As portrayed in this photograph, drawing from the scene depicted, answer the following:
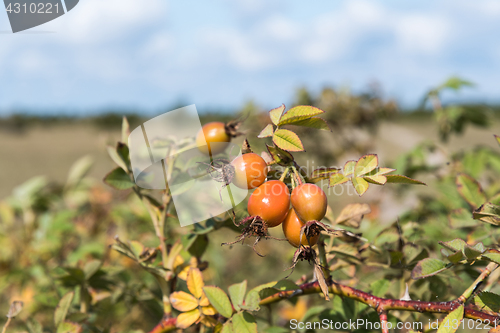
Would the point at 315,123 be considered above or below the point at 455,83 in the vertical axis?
above

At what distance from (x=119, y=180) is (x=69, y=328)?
Answer: 0.70 ft

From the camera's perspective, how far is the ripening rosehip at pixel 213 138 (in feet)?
1.58

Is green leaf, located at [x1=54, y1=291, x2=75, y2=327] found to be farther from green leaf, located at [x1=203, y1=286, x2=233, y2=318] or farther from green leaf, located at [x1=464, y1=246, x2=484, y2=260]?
green leaf, located at [x1=464, y1=246, x2=484, y2=260]

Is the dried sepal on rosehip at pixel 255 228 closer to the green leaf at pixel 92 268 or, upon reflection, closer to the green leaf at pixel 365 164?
the green leaf at pixel 365 164

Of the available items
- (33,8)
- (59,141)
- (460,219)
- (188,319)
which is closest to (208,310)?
(188,319)

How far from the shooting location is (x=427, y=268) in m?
0.41

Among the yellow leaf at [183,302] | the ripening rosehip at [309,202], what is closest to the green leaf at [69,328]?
the yellow leaf at [183,302]

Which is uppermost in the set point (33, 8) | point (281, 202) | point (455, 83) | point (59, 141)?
point (33, 8)

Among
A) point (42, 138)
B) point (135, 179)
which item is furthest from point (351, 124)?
point (42, 138)

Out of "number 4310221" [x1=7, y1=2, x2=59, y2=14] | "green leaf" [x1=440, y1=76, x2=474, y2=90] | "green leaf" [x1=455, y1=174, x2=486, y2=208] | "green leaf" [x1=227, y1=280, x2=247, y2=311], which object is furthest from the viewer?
"green leaf" [x1=440, y1=76, x2=474, y2=90]

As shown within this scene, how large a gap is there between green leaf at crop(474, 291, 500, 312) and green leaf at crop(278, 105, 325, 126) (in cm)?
27

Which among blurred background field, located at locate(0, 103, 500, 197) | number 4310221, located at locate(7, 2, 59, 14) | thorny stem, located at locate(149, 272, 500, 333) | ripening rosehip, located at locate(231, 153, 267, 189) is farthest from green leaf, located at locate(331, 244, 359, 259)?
blurred background field, located at locate(0, 103, 500, 197)

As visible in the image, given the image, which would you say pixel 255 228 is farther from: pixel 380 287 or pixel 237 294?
pixel 380 287

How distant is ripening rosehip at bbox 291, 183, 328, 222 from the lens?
357 mm
